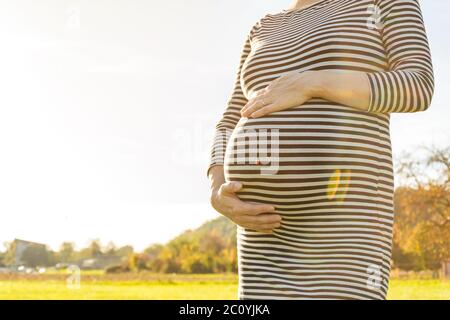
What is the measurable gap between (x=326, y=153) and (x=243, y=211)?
239 mm

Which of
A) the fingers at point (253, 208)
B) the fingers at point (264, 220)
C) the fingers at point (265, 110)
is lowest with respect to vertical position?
the fingers at point (264, 220)

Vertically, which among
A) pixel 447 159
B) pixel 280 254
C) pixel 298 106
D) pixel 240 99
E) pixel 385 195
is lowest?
pixel 280 254

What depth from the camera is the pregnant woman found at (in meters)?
1.16

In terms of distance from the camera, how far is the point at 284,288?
1182 millimetres

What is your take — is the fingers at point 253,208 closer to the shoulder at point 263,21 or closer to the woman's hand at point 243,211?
the woman's hand at point 243,211

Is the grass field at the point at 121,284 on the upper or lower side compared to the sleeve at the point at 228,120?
lower

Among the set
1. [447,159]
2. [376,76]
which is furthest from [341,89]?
[447,159]

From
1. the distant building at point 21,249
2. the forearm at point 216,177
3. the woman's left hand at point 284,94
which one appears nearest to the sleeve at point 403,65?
the woman's left hand at point 284,94

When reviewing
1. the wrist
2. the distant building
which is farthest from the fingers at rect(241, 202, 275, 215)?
the distant building

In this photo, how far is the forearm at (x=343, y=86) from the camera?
116 cm

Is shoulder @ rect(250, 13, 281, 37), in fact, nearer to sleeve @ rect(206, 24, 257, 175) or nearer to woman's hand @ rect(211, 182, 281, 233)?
sleeve @ rect(206, 24, 257, 175)

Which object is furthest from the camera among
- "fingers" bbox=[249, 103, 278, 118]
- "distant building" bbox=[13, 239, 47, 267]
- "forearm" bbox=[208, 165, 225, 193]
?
"distant building" bbox=[13, 239, 47, 267]
